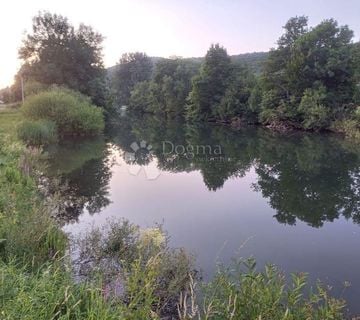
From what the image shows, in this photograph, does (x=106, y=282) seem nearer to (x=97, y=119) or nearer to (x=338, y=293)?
(x=338, y=293)

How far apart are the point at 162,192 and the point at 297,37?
97.3 ft

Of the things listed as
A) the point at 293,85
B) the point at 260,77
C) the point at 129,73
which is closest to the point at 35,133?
the point at 293,85

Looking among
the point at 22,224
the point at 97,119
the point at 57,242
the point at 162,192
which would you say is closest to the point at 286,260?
the point at 57,242

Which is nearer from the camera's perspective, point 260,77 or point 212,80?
point 260,77

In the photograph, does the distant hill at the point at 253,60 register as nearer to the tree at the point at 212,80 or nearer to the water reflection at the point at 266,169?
the tree at the point at 212,80

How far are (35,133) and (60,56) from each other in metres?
19.4

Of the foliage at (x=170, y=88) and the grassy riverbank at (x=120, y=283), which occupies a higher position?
the foliage at (x=170, y=88)

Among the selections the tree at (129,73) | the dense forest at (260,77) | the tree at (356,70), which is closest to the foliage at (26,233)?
the dense forest at (260,77)

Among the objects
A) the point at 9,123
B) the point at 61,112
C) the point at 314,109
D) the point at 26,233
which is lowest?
the point at 26,233

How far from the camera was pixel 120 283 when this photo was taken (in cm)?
474

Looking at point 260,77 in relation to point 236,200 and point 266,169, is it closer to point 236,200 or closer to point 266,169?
point 266,169

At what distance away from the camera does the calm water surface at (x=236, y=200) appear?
7242 millimetres

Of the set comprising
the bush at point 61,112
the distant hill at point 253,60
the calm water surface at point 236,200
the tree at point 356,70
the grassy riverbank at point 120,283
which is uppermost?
the distant hill at point 253,60

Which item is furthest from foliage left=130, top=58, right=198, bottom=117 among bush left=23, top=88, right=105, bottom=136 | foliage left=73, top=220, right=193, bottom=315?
foliage left=73, top=220, right=193, bottom=315
